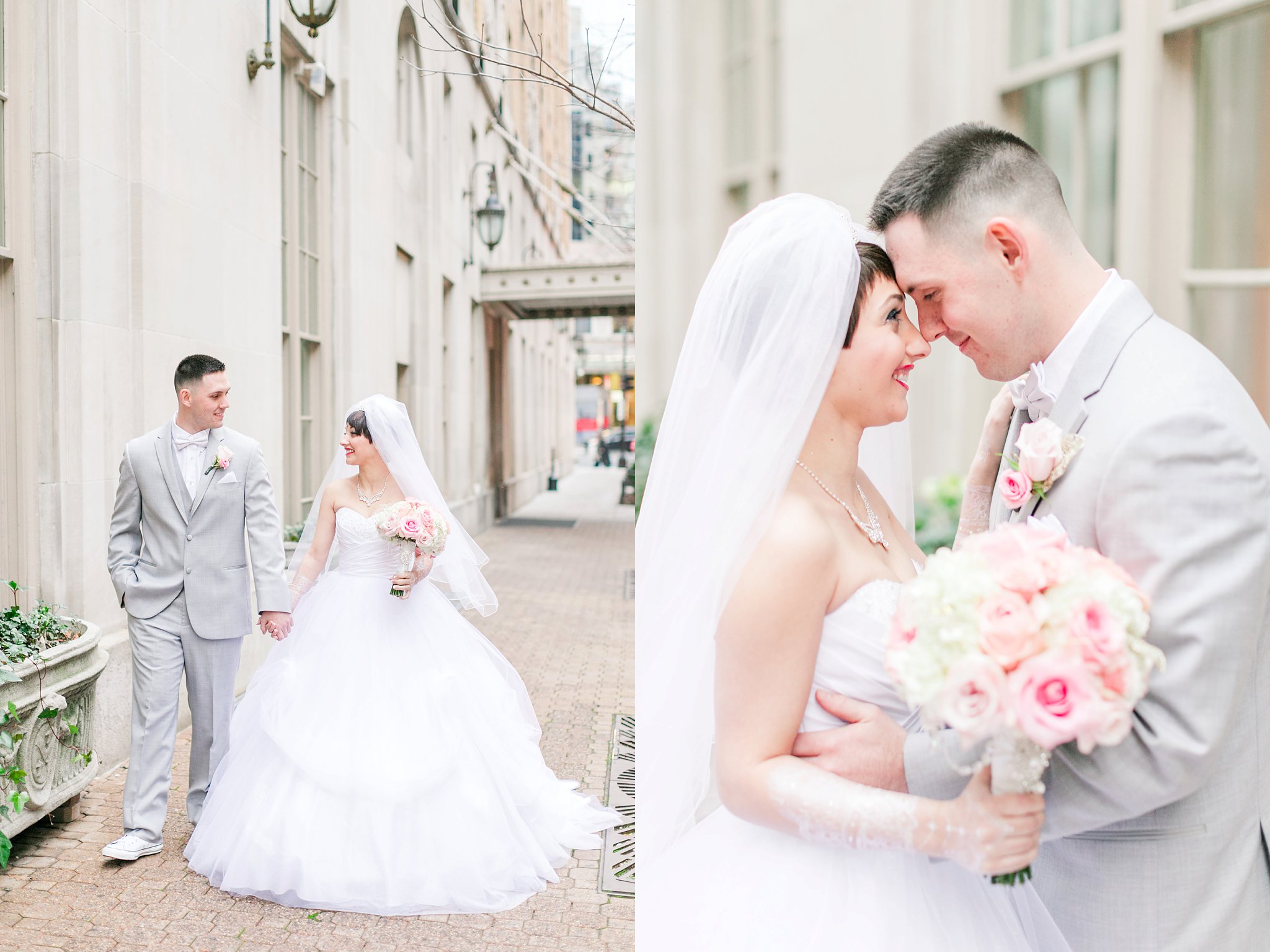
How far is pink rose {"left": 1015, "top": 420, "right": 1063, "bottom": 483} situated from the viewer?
5.13 feet

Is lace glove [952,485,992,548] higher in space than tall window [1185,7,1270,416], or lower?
lower

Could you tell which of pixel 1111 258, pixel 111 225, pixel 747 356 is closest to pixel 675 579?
pixel 747 356

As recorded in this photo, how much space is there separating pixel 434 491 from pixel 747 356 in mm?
3134

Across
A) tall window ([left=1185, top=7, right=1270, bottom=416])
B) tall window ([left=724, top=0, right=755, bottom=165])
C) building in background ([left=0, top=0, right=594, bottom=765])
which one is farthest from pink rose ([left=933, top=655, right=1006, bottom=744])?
building in background ([left=0, top=0, right=594, bottom=765])

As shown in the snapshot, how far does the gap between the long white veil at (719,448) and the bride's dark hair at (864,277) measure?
24 mm

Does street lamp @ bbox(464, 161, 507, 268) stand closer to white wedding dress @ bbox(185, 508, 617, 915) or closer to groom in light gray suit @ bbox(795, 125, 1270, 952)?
white wedding dress @ bbox(185, 508, 617, 915)

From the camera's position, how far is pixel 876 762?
1.60 m

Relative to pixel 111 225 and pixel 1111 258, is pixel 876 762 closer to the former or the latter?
pixel 1111 258

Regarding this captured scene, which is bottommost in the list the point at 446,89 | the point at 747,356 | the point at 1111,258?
the point at 747,356

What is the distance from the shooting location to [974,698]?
4.06ft

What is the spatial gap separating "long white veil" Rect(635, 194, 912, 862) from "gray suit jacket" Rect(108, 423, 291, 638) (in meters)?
2.88

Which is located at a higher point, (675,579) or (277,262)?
(277,262)

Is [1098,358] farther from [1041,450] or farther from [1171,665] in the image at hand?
[1171,665]

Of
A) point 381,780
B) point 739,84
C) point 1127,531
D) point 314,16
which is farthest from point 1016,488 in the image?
point 314,16
